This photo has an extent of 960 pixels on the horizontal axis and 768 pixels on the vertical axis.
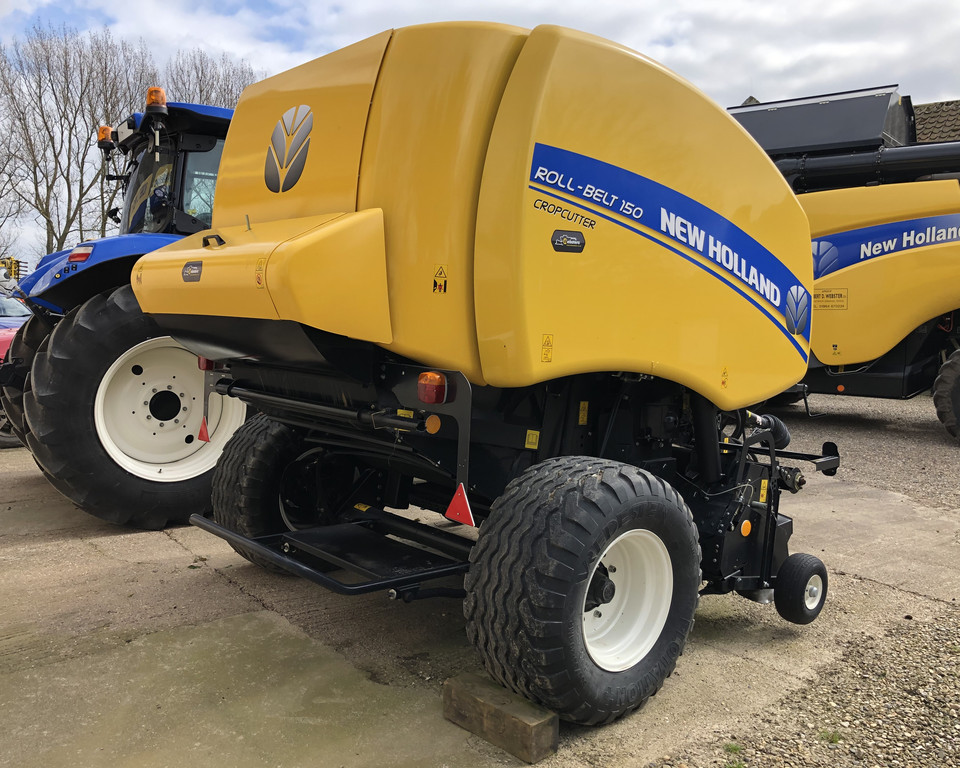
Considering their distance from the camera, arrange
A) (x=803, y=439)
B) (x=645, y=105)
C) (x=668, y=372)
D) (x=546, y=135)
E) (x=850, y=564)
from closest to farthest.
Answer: (x=546, y=135), (x=645, y=105), (x=668, y=372), (x=850, y=564), (x=803, y=439)

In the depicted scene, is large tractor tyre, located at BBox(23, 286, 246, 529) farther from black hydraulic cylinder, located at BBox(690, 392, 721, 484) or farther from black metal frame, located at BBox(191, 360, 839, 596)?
black hydraulic cylinder, located at BBox(690, 392, 721, 484)

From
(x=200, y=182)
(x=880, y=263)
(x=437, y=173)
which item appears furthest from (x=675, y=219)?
Result: (x=880, y=263)

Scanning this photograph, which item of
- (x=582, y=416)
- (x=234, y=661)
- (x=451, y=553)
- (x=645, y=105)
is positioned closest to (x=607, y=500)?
(x=582, y=416)

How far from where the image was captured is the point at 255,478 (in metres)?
4.02

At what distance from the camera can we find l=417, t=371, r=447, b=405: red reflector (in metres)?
2.76

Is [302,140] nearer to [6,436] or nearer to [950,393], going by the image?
[6,436]

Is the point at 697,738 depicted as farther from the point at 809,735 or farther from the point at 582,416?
the point at 582,416

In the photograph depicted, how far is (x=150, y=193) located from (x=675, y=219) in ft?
14.4

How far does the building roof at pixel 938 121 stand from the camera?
15750mm

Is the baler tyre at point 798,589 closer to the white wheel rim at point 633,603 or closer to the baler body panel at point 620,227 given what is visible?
the baler body panel at point 620,227

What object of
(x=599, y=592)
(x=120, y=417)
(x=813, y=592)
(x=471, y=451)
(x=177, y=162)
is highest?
(x=177, y=162)

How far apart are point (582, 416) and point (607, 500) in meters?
0.70

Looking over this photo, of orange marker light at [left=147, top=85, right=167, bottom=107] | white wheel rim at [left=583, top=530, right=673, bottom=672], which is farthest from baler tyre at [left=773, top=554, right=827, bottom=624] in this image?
orange marker light at [left=147, top=85, right=167, bottom=107]

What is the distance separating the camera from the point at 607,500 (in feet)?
8.99
